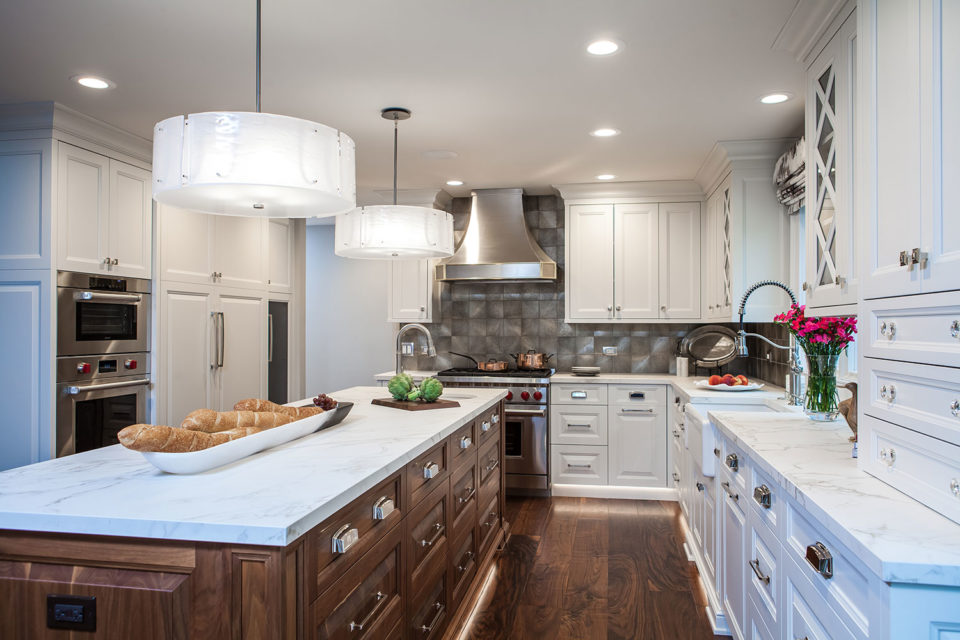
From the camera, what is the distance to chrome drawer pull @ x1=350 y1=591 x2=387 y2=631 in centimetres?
164

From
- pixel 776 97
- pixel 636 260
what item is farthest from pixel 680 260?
pixel 776 97

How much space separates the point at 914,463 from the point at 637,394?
11.3ft

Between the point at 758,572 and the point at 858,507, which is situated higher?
the point at 858,507

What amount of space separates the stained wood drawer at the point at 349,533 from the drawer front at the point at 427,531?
17 cm

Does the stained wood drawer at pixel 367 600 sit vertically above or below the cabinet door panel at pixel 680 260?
below

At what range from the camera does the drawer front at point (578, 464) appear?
4934mm

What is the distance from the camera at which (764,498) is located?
1.88m

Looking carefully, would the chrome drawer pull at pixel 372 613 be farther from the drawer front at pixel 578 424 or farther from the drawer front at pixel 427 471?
the drawer front at pixel 578 424

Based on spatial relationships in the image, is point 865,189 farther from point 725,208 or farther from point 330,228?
point 330,228

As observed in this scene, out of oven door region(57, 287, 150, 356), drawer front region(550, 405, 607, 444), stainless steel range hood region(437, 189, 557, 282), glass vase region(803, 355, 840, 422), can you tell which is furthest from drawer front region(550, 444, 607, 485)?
oven door region(57, 287, 150, 356)

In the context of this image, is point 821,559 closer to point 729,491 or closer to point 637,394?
point 729,491

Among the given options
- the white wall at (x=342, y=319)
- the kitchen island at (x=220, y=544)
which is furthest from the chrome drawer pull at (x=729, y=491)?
the white wall at (x=342, y=319)

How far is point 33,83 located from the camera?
299 cm

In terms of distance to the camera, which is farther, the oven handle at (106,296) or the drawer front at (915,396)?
the oven handle at (106,296)
